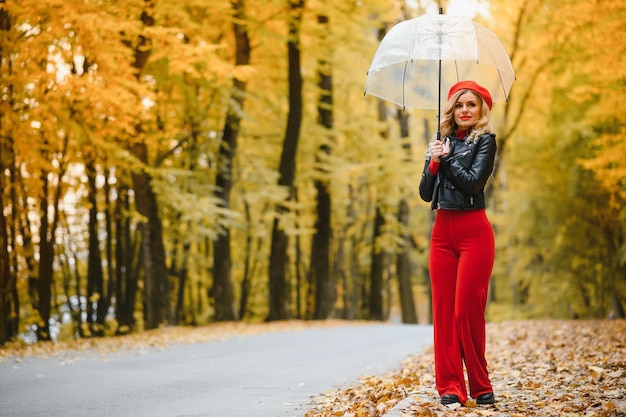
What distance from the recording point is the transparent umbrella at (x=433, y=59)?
588 centimetres

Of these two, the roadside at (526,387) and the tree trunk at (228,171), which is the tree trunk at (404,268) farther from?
the roadside at (526,387)

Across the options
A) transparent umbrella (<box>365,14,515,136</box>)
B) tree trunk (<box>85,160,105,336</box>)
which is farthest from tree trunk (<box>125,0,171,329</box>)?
transparent umbrella (<box>365,14,515,136</box>)

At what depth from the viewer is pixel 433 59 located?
602cm

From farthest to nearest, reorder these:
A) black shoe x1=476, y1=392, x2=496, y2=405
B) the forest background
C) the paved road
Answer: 1. the forest background
2. the paved road
3. black shoe x1=476, y1=392, x2=496, y2=405

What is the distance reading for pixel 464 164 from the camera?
17.0ft

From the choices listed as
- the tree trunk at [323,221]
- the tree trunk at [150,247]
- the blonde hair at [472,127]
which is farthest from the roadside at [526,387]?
the tree trunk at [323,221]

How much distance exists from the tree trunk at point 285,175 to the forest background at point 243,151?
2.0 inches

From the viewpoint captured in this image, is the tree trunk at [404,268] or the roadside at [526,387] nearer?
the roadside at [526,387]

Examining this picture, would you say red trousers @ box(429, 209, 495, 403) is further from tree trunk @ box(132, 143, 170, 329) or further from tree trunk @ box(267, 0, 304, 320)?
tree trunk @ box(267, 0, 304, 320)

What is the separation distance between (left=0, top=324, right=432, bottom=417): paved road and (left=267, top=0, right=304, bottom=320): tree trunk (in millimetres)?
7343

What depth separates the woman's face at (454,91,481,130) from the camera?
5.30 m

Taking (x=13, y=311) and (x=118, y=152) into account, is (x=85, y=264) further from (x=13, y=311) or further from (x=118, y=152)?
(x=118, y=152)

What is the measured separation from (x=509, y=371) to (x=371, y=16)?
18231 millimetres

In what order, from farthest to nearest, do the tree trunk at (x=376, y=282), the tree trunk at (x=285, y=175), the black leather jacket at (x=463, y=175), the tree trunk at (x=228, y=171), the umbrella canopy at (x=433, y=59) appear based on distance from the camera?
the tree trunk at (x=376, y=282), the tree trunk at (x=285, y=175), the tree trunk at (x=228, y=171), the umbrella canopy at (x=433, y=59), the black leather jacket at (x=463, y=175)
